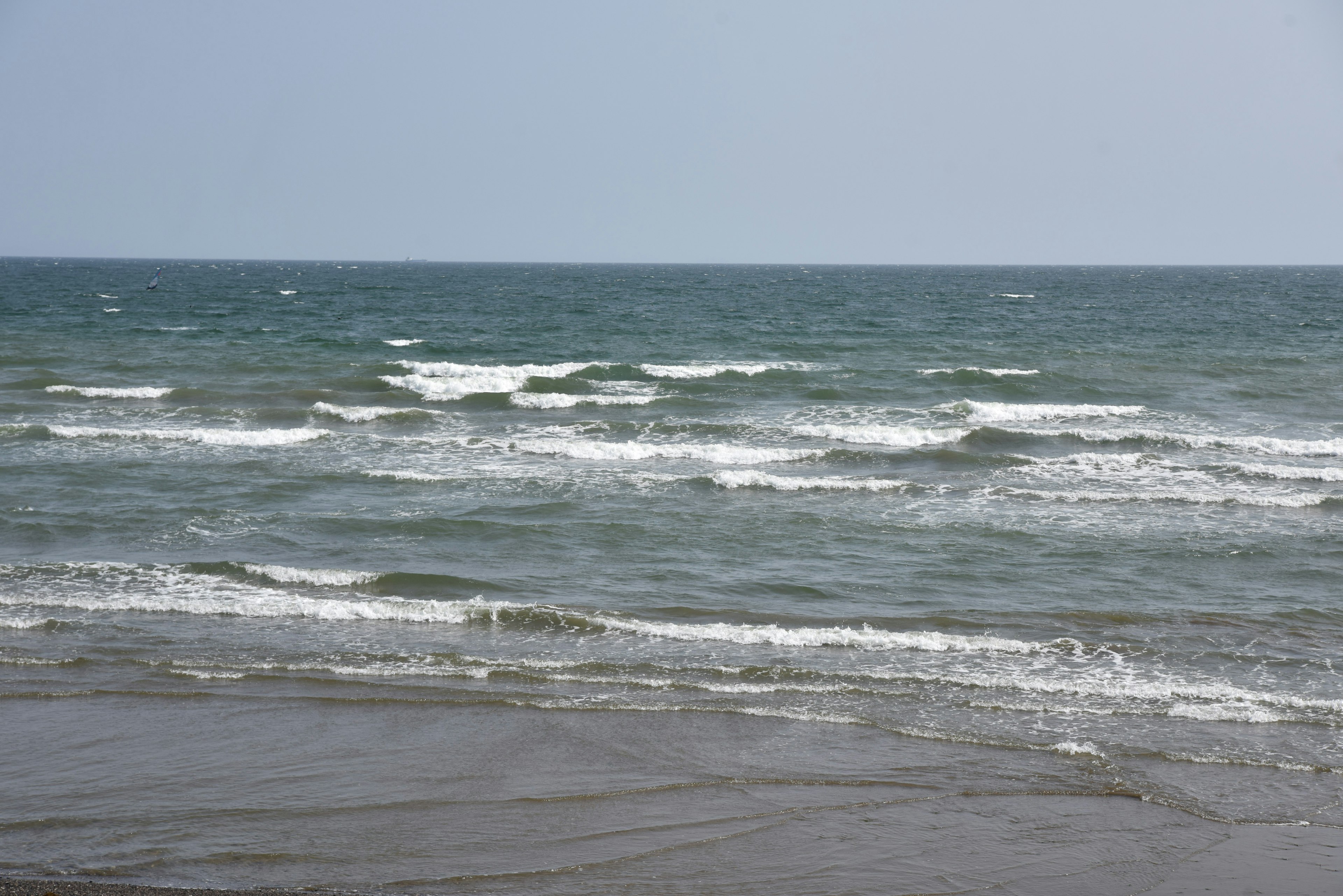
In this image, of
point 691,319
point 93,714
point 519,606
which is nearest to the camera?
point 93,714

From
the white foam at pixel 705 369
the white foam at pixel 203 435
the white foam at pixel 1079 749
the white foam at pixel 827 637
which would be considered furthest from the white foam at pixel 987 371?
the white foam at pixel 1079 749

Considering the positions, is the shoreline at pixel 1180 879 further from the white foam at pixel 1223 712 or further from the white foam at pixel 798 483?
the white foam at pixel 798 483

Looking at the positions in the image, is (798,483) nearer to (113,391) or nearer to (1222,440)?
(1222,440)

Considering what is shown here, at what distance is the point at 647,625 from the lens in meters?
9.95

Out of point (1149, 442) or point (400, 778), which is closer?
point (400, 778)

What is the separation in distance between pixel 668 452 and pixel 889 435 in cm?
469

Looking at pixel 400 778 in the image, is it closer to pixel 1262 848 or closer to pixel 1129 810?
pixel 1129 810

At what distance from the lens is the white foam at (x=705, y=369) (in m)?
28.5

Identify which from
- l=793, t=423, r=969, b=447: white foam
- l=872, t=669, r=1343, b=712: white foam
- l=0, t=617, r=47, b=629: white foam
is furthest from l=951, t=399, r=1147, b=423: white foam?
l=0, t=617, r=47, b=629: white foam

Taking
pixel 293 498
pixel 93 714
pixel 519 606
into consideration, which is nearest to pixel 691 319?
pixel 293 498

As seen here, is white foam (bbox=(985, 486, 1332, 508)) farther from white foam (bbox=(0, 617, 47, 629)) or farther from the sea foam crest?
the sea foam crest

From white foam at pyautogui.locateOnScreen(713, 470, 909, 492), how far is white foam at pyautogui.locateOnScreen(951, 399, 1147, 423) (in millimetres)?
6513

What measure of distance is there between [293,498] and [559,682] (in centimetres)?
835

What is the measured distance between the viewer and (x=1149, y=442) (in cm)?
1973
